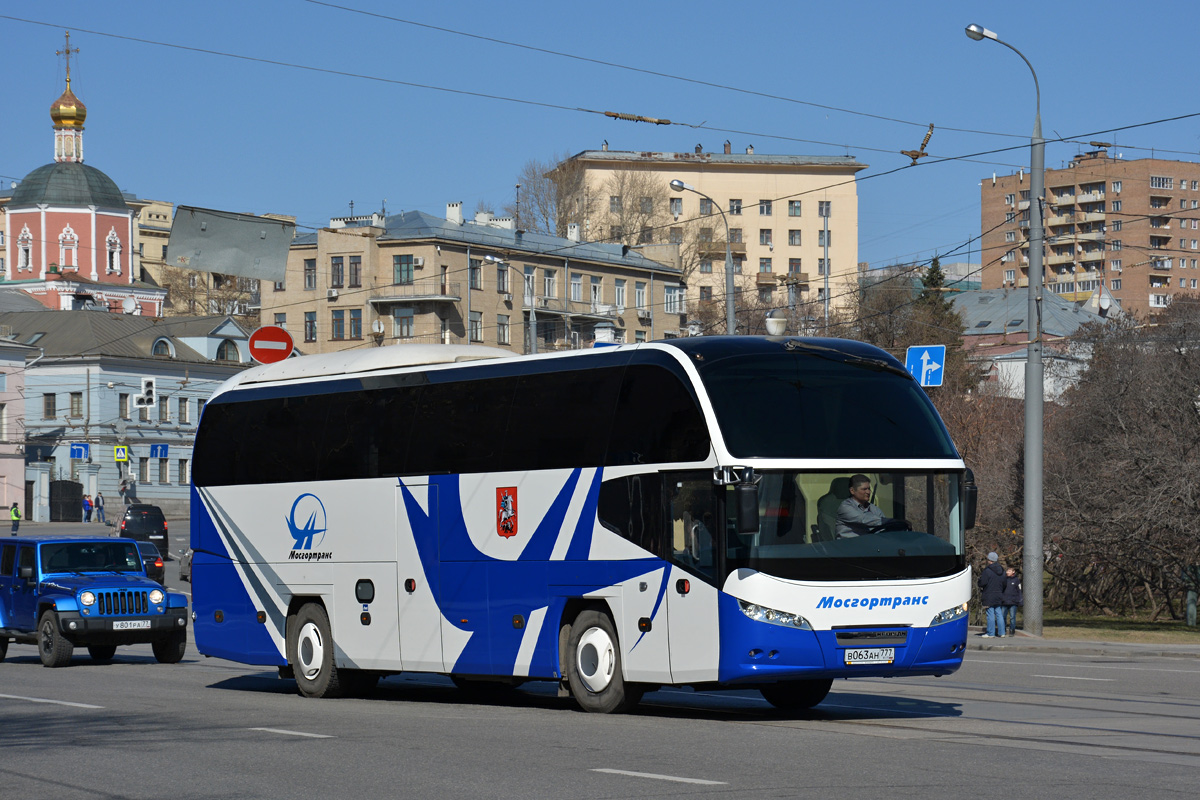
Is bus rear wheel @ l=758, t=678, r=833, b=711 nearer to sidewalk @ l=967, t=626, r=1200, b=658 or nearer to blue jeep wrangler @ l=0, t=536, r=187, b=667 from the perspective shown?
blue jeep wrangler @ l=0, t=536, r=187, b=667

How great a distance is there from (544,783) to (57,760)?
147 inches

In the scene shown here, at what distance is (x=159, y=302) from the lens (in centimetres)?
11119

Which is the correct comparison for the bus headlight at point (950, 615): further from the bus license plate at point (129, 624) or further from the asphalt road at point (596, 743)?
the bus license plate at point (129, 624)

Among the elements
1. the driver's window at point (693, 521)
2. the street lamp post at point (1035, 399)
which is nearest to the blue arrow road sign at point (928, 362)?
the street lamp post at point (1035, 399)

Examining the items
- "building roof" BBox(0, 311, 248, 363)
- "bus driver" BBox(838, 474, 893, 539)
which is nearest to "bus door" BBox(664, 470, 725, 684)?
"bus driver" BBox(838, 474, 893, 539)

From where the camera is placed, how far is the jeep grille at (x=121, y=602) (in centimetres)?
2217

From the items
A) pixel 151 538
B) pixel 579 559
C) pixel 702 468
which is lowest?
pixel 151 538

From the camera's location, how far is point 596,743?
12008 millimetres

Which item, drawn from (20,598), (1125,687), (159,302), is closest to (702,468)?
(1125,687)

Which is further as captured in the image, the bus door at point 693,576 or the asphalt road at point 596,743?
the bus door at point 693,576

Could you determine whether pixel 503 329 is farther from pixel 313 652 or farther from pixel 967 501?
pixel 967 501

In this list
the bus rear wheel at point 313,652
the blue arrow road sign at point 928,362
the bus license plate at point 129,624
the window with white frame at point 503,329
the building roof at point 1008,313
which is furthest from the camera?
the building roof at point 1008,313

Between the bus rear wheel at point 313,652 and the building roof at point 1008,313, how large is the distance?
89655 mm

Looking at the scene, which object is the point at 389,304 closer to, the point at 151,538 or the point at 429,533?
the point at 151,538
